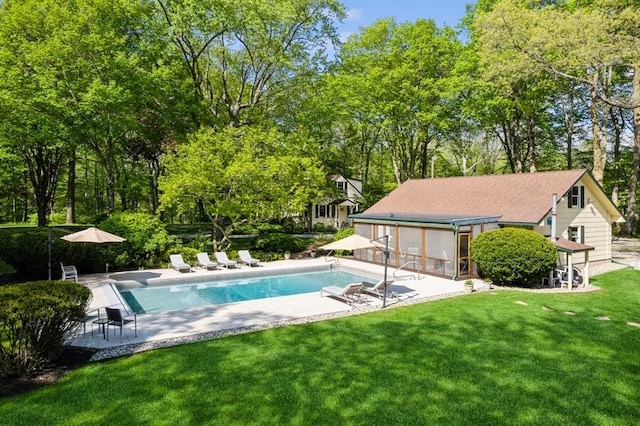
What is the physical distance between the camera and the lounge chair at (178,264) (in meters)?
18.9

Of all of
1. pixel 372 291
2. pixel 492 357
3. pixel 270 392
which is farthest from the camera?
pixel 372 291

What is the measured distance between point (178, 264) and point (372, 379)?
1418 cm

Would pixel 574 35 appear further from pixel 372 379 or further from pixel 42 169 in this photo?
pixel 42 169

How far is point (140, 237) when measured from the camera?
1977cm

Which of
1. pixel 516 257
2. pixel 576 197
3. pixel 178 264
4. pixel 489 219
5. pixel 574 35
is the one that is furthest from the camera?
pixel 576 197

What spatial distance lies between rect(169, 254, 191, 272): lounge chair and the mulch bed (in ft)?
33.3

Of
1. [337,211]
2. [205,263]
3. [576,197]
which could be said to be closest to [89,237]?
[205,263]

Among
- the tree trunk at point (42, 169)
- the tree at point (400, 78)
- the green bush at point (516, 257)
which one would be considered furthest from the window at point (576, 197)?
the tree trunk at point (42, 169)

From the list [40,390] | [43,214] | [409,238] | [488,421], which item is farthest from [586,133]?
[43,214]

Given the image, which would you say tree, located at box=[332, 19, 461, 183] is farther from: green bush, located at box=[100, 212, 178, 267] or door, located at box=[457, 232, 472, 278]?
green bush, located at box=[100, 212, 178, 267]

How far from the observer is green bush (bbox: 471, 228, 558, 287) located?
15414 mm

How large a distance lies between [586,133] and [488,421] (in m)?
42.3

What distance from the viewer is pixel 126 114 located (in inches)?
905

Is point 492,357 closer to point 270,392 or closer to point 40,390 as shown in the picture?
point 270,392
